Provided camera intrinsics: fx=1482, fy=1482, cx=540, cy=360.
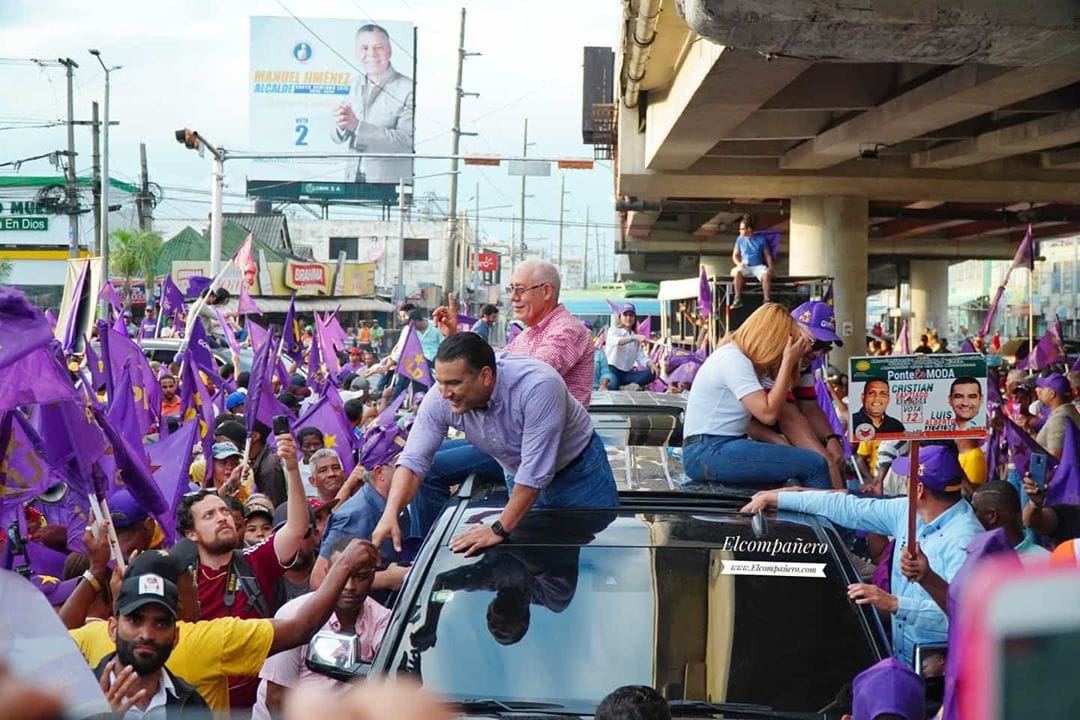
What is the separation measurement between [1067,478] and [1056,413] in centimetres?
165

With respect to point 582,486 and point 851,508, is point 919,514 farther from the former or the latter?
point 582,486

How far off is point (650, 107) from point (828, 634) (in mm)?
19430

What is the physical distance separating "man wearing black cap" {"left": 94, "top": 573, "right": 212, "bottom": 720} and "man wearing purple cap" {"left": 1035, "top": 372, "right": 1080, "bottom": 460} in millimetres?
7026

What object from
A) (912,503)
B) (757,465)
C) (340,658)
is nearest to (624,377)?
(757,465)

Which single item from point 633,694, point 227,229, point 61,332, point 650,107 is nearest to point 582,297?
point 227,229

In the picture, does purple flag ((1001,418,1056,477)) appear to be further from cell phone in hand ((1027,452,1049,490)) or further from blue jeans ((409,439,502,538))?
blue jeans ((409,439,502,538))

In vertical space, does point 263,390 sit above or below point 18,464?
above

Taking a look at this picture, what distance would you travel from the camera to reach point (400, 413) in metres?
11.9

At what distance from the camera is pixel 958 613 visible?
140 inches

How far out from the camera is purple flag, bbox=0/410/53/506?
260 inches

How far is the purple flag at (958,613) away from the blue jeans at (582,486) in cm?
142

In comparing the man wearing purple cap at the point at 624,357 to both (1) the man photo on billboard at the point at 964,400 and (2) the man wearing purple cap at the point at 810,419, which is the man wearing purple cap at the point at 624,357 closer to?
(2) the man wearing purple cap at the point at 810,419

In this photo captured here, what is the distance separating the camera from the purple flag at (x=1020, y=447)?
10352mm

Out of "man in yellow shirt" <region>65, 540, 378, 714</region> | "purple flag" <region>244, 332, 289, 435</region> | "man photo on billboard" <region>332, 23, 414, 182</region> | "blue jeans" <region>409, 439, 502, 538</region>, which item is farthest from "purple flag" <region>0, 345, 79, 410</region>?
"man photo on billboard" <region>332, 23, 414, 182</region>
